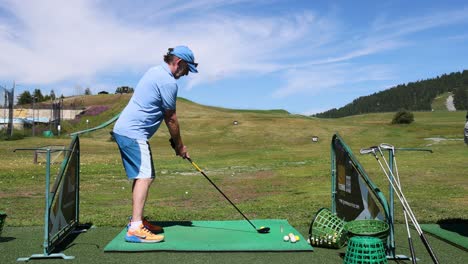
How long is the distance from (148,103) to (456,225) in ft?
14.4

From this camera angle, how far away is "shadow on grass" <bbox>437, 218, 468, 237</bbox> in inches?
248

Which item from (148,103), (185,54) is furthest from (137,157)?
(185,54)

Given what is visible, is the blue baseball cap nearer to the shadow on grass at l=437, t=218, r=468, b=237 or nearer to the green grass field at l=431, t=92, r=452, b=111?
the shadow on grass at l=437, t=218, r=468, b=237

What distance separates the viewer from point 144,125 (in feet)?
18.4

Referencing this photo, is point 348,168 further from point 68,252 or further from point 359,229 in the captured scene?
point 68,252

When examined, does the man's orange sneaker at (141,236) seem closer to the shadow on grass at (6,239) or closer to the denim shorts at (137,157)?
the denim shorts at (137,157)

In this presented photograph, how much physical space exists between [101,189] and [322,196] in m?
5.98

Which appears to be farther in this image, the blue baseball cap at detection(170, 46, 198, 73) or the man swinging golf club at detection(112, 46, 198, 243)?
the blue baseball cap at detection(170, 46, 198, 73)

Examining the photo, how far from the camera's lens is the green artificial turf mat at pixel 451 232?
Answer: 5.64 metres

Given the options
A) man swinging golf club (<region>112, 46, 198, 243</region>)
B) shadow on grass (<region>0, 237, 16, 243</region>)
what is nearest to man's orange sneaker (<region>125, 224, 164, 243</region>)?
man swinging golf club (<region>112, 46, 198, 243</region>)

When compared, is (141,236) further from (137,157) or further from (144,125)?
(144,125)

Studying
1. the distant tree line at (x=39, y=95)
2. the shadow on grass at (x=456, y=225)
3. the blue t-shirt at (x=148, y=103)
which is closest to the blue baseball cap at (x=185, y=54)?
the blue t-shirt at (x=148, y=103)

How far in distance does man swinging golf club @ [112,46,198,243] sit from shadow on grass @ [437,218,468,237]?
145 inches

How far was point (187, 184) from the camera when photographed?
14805 millimetres
